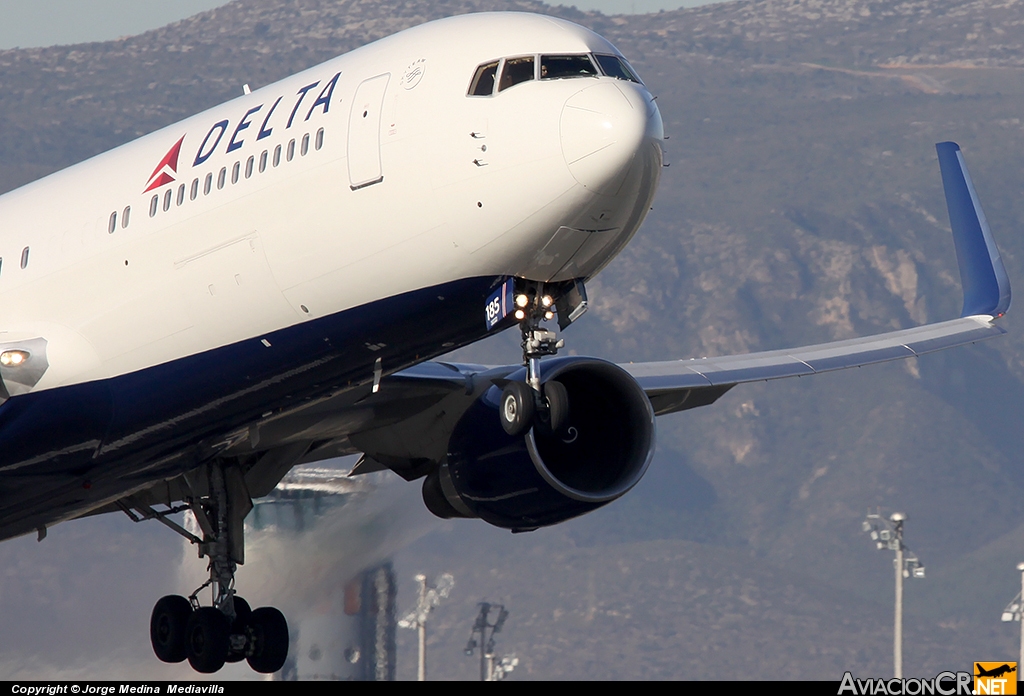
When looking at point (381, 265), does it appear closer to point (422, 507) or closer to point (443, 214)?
point (443, 214)

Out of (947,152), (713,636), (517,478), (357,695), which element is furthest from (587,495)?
(713,636)

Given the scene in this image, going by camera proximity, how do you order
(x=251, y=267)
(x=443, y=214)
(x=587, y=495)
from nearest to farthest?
(x=443, y=214)
(x=251, y=267)
(x=587, y=495)

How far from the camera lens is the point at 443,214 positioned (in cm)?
1683

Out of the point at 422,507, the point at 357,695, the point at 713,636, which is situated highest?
the point at 713,636

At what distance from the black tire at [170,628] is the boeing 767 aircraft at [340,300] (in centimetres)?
3

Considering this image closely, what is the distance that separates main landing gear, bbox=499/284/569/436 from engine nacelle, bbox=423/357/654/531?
4.48m

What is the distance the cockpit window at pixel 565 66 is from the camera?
1627 centimetres

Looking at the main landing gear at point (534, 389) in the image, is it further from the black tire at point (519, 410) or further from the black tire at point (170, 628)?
the black tire at point (170, 628)

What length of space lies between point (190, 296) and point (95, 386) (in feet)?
5.54

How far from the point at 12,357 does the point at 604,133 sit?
7921mm

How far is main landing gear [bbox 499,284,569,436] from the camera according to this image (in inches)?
651

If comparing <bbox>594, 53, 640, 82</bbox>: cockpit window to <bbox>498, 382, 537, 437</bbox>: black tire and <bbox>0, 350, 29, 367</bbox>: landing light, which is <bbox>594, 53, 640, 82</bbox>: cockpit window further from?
<bbox>0, 350, 29, 367</bbox>: landing light

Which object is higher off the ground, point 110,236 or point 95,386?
point 110,236

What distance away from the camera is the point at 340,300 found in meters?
17.9
